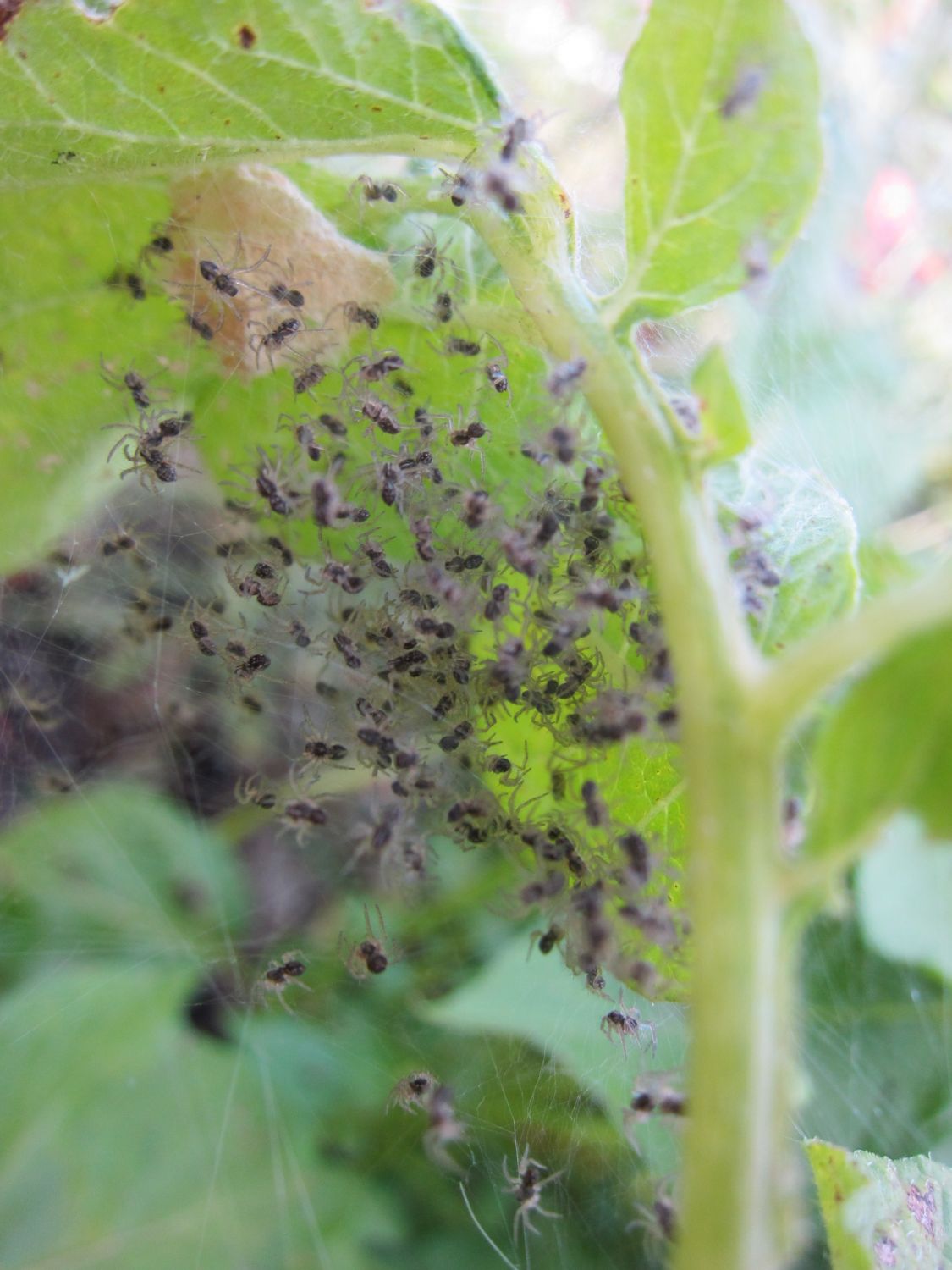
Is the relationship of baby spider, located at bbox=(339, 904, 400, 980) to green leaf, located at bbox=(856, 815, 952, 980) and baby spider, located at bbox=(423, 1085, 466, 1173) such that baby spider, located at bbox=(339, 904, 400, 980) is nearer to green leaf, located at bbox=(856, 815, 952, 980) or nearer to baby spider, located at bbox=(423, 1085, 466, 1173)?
baby spider, located at bbox=(423, 1085, 466, 1173)

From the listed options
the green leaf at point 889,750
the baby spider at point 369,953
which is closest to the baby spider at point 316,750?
the baby spider at point 369,953

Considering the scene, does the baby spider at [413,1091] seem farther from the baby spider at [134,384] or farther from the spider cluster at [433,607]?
the baby spider at [134,384]

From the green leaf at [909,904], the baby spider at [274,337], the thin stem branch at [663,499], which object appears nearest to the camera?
the thin stem branch at [663,499]

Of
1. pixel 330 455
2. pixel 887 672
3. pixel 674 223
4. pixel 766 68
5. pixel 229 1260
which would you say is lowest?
pixel 229 1260

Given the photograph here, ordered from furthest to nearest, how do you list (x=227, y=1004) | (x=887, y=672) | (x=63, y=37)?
(x=227, y=1004), (x=63, y=37), (x=887, y=672)

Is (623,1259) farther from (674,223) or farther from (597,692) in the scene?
(674,223)

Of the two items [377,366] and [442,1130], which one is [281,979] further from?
[377,366]

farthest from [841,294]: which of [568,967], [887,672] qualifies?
[887,672]
